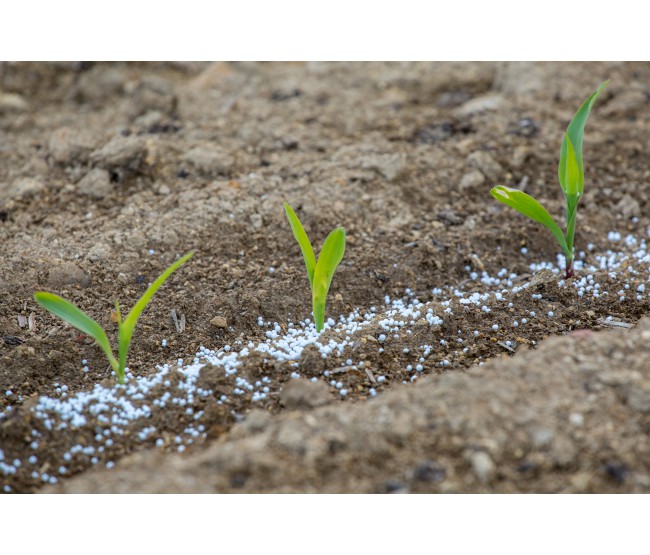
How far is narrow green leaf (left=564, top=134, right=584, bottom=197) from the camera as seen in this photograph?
258cm

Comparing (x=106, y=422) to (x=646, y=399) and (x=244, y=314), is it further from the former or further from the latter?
(x=646, y=399)

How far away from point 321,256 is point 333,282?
1.87 feet

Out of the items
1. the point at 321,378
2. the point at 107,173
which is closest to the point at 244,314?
the point at 321,378

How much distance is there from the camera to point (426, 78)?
173 inches

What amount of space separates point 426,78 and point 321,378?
103 inches

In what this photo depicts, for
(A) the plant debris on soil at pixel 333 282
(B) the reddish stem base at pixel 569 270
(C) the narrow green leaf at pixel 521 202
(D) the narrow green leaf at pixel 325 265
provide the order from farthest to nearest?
(B) the reddish stem base at pixel 569 270 < (C) the narrow green leaf at pixel 521 202 < (D) the narrow green leaf at pixel 325 265 < (A) the plant debris on soil at pixel 333 282

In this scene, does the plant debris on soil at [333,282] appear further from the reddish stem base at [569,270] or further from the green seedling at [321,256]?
the green seedling at [321,256]

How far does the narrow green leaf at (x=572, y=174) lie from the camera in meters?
2.58

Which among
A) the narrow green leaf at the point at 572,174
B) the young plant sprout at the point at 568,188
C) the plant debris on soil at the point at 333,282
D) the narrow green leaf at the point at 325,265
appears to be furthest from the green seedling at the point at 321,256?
the narrow green leaf at the point at 572,174

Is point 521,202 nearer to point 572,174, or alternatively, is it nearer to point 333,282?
point 572,174

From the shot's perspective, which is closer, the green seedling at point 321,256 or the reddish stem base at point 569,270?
the green seedling at point 321,256

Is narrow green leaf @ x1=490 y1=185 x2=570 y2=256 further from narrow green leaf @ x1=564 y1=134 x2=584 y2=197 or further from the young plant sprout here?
narrow green leaf @ x1=564 y1=134 x2=584 y2=197

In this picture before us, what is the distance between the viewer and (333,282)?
9.75 ft

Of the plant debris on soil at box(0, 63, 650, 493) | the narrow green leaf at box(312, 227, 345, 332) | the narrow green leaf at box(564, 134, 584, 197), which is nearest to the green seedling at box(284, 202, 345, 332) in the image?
the narrow green leaf at box(312, 227, 345, 332)
